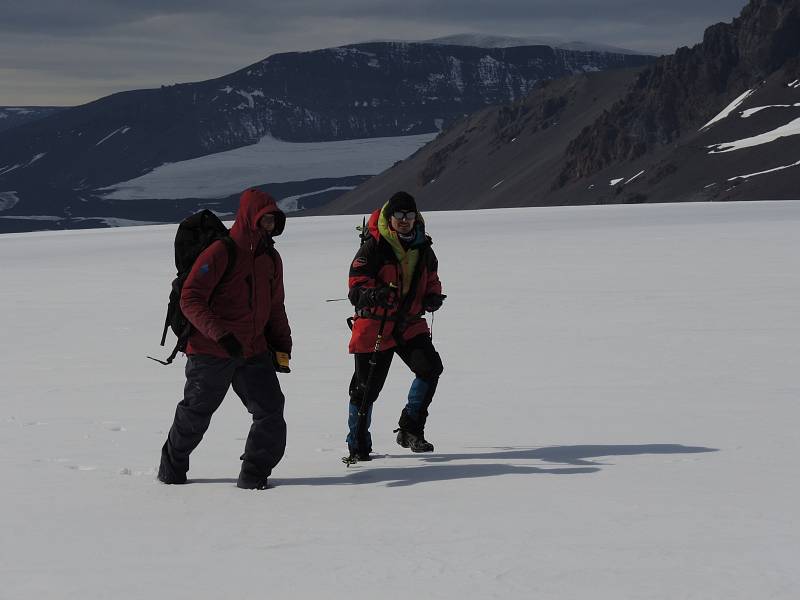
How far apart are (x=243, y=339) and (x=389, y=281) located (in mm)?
1115

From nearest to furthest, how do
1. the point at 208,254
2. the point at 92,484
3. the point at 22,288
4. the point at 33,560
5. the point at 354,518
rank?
the point at 33,560 → the point at 354,518 → the point at 208,254 → the point at 92,484 → the point at 22,288

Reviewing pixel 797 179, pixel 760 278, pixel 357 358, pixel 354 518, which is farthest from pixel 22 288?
pixel 797 179

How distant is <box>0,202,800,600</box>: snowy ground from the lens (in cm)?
459

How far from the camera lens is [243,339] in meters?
6.06

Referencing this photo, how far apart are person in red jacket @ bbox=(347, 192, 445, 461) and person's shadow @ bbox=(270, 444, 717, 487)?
0.32 m

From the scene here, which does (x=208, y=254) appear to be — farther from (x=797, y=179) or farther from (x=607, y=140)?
(x=607, y=140)

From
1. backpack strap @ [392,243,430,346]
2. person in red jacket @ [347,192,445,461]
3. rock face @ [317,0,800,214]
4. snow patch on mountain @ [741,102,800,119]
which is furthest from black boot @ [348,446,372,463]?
snow patch on mountain @ [741,102,800,119]

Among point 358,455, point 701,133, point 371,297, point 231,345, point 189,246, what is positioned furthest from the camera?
point 701,133

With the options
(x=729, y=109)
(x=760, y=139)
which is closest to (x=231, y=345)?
(x=760, y=139)

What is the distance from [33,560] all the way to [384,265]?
8.97ft

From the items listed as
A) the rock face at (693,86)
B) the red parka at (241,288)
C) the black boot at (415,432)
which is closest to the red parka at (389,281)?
Result: the black boot at (415,432)

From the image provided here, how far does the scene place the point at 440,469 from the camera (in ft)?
22.0

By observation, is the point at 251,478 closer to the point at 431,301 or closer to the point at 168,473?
the point at 168,473

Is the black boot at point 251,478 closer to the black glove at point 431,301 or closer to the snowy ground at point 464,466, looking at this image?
the snowy ground at point 464,466
